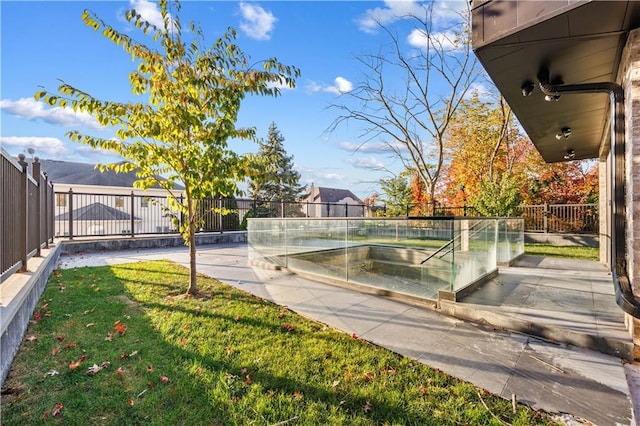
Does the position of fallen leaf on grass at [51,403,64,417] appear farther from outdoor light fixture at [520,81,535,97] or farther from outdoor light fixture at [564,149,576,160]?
outdoor light fixture at [564,149,576,160]

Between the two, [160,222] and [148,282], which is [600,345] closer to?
[148,282]

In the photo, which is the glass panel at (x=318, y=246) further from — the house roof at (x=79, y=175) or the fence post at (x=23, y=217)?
the house roof at (x=79, y=175)

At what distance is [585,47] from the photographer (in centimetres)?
282

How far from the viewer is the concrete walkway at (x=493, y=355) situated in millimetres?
2088

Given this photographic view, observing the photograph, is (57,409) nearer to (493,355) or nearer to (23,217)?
(23,217)

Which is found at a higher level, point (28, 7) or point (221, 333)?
point (28, 7)

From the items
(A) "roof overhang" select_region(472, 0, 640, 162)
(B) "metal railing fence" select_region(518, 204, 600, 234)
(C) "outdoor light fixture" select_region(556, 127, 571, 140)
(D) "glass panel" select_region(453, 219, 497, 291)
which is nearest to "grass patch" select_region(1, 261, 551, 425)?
(D) "glass panel" select_region(453, 219, 497, 291)

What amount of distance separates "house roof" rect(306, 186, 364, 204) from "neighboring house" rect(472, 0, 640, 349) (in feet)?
117

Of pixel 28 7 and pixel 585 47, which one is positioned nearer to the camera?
pixel 585 47

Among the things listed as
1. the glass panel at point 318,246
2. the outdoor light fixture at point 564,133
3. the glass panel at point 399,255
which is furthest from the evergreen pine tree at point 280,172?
the outdoor light fixture at point 564,133

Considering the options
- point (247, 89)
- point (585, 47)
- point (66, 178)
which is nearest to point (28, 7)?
point (247, 89)

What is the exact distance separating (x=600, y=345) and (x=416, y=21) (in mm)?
15472

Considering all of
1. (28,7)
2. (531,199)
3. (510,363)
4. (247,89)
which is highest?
(28,7)

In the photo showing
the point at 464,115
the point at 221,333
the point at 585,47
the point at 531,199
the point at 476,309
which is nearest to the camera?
the point at 585,47
